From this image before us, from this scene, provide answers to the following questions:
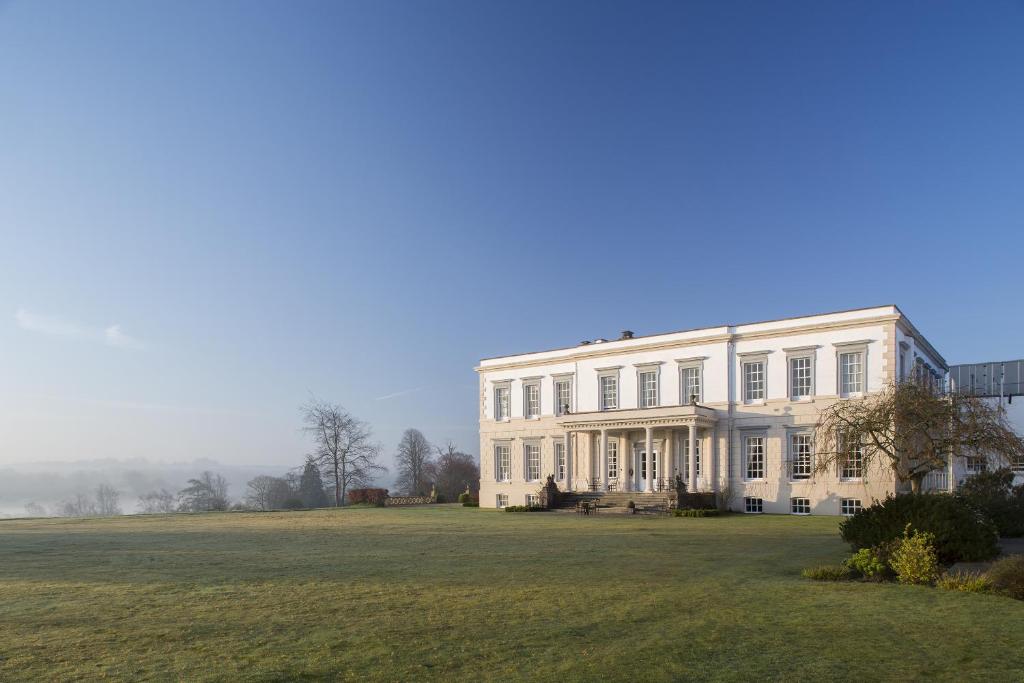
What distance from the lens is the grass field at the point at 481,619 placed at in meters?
7.20

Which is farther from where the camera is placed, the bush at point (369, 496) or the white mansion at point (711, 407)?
the bush at point (369, 496)

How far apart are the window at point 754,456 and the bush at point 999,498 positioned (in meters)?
11.7

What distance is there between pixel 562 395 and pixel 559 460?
12.9ft

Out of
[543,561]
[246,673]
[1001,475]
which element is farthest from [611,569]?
[1001,475]

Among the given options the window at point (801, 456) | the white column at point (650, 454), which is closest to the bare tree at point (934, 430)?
the window at point (801, 456)

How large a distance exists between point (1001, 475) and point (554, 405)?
24497 millimetres

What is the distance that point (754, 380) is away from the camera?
37.2 m

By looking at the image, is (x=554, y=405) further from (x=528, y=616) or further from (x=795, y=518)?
(x=528, y=616)

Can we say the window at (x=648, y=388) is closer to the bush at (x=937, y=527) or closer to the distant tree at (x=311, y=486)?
the bush at (x=937, y=527)

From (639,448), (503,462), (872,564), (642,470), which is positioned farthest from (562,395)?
(872,564)

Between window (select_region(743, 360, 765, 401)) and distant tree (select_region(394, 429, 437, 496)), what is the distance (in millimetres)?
45878

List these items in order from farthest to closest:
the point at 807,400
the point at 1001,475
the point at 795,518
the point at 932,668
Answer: the point at 807,400, the point at 795,518, the point at 1001,475, the point at 932,668

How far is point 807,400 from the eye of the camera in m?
35.2

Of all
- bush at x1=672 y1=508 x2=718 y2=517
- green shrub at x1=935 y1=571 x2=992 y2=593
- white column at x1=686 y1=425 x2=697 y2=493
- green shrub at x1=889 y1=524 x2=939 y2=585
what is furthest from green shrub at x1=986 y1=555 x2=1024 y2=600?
white column at x1=686 y1=425 x2=697 y2=493
